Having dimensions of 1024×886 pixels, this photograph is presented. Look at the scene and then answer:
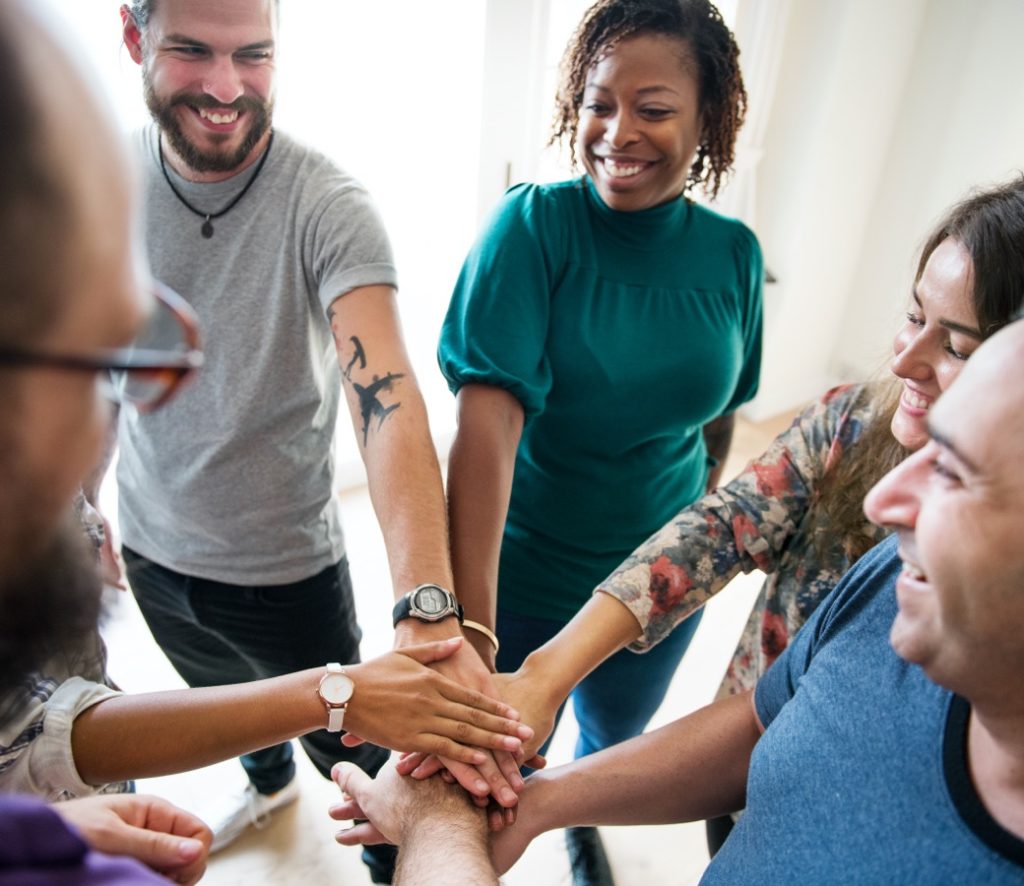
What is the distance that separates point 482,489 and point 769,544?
471mm

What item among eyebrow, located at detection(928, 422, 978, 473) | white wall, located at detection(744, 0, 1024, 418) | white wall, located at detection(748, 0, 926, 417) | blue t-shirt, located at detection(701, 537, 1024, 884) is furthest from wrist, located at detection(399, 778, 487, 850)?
white wall, located at detection(748, 0, 926, 417)

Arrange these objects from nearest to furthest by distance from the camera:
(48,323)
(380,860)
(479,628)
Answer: (48,323)
(479,628)
(380,860)

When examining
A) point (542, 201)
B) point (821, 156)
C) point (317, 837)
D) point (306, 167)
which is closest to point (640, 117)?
point (542, 201)

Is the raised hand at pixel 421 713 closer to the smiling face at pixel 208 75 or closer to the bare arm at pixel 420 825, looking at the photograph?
the bare arm at pixel 420 825

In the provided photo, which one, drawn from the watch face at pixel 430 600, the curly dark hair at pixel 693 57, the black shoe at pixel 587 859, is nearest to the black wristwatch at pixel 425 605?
the watch face at pixel 430 600

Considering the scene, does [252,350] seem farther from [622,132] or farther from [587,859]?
[587,859]

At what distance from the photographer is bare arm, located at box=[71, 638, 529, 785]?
A: 36.2 inches

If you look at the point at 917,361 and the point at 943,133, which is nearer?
the point at 917,361

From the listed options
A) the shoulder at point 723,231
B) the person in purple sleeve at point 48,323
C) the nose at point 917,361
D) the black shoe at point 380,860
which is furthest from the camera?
the black shoe at point 380,860

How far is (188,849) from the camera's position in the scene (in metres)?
0.73

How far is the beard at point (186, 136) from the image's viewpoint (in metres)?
1.24

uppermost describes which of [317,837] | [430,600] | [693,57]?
[693,57]

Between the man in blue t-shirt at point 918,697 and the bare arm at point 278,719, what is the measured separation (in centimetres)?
13

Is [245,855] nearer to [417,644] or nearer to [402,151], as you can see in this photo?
[417,644]
